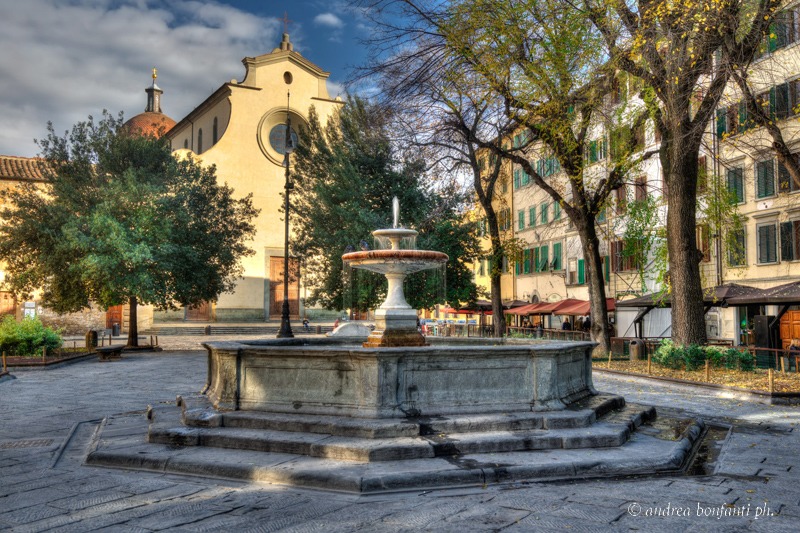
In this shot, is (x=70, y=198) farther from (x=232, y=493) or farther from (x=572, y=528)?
(x=572, y=528)

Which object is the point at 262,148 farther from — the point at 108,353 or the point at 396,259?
the point at 396,259

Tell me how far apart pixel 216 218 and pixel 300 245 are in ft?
12.6

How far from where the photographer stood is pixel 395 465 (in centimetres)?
609

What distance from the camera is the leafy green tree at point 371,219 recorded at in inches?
1024

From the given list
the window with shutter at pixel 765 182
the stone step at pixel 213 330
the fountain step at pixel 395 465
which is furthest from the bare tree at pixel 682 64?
the stone step at pixel 213 330

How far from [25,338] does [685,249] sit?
18.4 meters

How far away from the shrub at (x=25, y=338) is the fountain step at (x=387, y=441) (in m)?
14.9

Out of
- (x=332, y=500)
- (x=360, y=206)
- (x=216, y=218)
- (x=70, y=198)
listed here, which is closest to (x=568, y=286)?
(x=360, y=206)

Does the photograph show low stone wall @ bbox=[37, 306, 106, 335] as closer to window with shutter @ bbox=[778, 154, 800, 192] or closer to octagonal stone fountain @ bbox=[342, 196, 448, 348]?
octagonal stone fountain @ bbox=[342, 196, 448, 348]

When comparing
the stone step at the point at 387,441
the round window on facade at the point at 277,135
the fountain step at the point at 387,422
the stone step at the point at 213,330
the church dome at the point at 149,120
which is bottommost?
the stone step at the point at 387,441

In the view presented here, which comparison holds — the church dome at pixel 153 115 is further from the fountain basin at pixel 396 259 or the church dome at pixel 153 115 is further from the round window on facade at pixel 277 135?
the fountain basin at pixel 396 259

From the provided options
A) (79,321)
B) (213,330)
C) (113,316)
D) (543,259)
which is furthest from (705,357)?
(79,321)

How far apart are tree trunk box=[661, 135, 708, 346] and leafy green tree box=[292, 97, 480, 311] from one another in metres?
10.6

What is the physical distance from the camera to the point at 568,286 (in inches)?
1334
